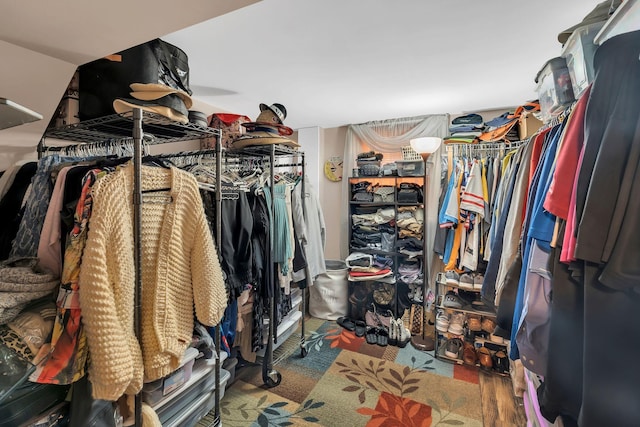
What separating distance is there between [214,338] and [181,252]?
1.98 ft

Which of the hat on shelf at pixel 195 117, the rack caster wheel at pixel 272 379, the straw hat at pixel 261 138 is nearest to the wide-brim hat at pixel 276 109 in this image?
the straw hat at pixel 261 138

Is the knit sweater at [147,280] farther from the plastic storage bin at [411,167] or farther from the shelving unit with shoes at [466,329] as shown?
the plastic storage bin at [411,167]

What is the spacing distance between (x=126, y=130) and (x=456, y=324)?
2903 mm

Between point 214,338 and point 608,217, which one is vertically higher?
point 608,217

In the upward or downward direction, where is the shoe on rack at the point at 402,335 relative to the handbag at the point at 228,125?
downward

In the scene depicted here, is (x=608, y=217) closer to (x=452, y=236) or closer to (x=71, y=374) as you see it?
(x=71, y=374)

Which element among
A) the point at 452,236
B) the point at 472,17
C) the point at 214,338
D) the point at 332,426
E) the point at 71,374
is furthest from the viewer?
the point at 452,236

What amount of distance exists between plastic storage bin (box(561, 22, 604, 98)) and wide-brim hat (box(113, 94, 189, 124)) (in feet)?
5.03

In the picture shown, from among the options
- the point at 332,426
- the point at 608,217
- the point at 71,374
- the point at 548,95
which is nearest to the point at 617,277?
the point at 608,217

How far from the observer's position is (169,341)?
1153mm

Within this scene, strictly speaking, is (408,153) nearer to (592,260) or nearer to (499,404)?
(499,404)

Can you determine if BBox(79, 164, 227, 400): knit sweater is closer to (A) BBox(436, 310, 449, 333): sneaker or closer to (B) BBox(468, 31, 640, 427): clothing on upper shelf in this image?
(B) BBox(468, 31, 640, 427): clothing on upper shelf

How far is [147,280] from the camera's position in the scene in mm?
1172

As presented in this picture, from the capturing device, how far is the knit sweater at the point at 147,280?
3.05ft
